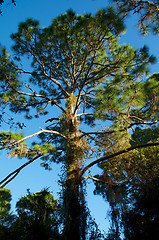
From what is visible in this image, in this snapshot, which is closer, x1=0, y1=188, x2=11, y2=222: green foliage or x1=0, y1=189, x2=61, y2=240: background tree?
x1=0, y1=189, x2=61, y2=240: background tree

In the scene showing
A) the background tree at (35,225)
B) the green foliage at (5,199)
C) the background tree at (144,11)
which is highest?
the background tree at (144,11)

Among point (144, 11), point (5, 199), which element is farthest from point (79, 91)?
point (5, 199)

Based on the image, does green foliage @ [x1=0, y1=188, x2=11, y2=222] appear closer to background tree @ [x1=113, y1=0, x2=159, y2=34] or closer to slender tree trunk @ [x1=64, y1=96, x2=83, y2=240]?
slender tree trunk @ [x1=64, y1=96, x2=83, y2=240]

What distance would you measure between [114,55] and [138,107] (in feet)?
10.3

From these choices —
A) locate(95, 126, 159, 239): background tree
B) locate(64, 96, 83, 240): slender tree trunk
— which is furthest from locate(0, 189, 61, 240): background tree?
locate(95, 126, 159, 239): background tree

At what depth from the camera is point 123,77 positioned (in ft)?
17.8

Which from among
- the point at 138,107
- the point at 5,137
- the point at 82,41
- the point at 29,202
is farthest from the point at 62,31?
the point at 29,202

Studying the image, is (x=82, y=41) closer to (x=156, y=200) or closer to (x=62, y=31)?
(x=62, y=31)

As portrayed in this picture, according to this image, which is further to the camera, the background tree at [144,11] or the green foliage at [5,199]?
the green foliage at [5,199]

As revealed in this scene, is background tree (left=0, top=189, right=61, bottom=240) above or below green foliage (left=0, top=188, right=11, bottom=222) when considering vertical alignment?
below

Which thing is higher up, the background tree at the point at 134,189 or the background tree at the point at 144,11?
the background tree at the point at 144,11

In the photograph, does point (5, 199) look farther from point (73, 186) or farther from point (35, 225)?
point (73, 186)

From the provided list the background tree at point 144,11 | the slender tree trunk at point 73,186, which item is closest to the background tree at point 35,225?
the slender tree trunk at point 73,186

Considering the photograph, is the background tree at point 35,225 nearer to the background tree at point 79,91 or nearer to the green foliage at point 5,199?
the background tree at point 79,91
